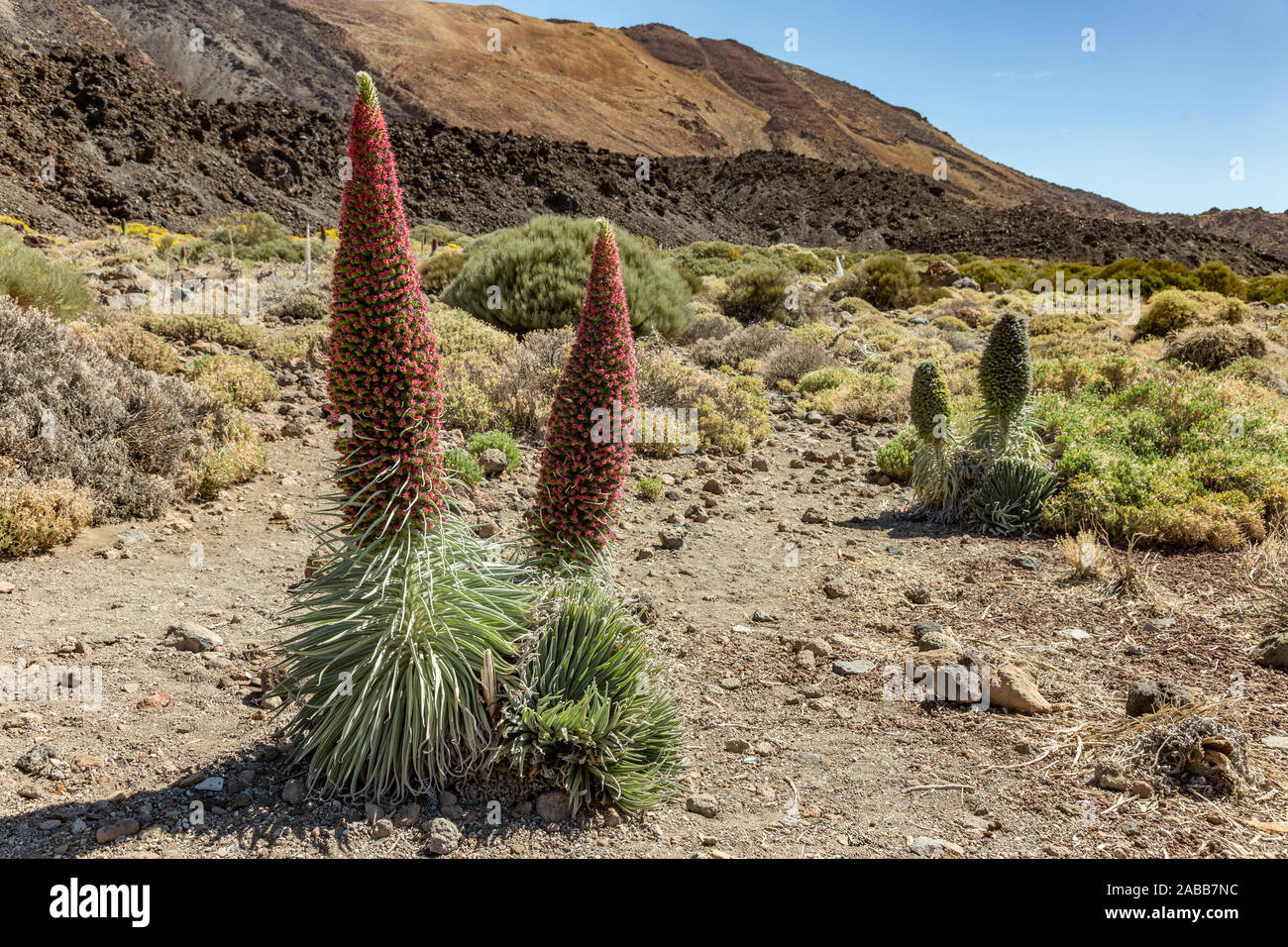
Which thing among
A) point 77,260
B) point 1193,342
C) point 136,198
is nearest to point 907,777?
point 1193,342

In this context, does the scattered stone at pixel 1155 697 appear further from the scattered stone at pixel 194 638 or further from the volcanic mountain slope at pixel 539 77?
the volcanic mountain slope at pixel 539 77

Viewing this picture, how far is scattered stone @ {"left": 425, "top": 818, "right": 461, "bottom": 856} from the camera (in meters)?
2.62

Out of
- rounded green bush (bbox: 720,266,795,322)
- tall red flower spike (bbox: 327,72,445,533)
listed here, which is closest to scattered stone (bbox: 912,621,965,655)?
tall red flower spike (bbox: 327,72,445,533)

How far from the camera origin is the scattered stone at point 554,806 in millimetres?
2820

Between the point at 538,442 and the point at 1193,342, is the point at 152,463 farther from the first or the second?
the point at 1193,342

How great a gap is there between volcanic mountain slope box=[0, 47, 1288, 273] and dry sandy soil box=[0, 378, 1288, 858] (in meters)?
26.2

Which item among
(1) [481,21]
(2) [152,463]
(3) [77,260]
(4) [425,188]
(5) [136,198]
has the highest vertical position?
(1) [481,21]

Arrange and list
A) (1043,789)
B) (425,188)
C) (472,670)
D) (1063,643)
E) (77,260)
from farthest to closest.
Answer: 1. (425,188)
2. (77,260)
3. (1063,643)
4. (1043,789)
5. (472,670)

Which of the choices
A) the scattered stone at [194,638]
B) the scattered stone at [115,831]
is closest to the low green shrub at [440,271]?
the scattered stone at [194,638]

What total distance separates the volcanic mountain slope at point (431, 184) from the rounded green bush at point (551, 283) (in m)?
20.3

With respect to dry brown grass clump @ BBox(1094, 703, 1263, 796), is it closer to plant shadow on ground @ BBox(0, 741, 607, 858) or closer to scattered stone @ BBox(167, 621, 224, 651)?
plant shadow on ground @ BBox(0, 741, 607, 858)

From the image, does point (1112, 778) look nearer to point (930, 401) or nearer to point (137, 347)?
point (930, 401)
